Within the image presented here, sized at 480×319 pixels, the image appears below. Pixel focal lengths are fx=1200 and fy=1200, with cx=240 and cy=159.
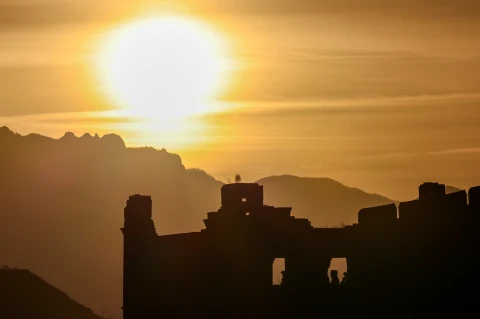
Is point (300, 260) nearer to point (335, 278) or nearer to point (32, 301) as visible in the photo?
point (335, 278)

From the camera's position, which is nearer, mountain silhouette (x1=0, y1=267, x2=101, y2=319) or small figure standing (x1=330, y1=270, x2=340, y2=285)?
small figure standing (x1=330, y1=270, x2=340, y2=285)

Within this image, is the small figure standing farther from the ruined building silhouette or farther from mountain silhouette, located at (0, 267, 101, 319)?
mountain silhouette, located at (0, 267, 101, 319)

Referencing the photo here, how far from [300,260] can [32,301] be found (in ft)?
211

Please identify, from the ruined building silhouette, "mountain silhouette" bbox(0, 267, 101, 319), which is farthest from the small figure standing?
"mountain silhouette" bbox(0, 267, 101, 319)

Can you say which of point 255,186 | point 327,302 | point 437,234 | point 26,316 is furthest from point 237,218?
point 26,316

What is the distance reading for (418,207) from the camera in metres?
53.5

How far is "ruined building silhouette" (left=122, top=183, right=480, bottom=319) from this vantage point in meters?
52.8

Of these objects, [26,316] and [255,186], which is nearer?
[255,186]

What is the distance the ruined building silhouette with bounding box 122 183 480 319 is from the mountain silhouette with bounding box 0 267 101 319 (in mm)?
54934

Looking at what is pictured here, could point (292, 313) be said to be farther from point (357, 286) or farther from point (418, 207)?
point (418, 207)

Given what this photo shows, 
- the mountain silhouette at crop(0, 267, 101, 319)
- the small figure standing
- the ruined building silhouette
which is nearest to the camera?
the ruined building silhouette

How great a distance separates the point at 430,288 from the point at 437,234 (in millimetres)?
2400

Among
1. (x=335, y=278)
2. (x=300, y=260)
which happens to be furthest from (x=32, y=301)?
(x=335, y=278)

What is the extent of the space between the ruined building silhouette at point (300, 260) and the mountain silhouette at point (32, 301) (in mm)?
54934
